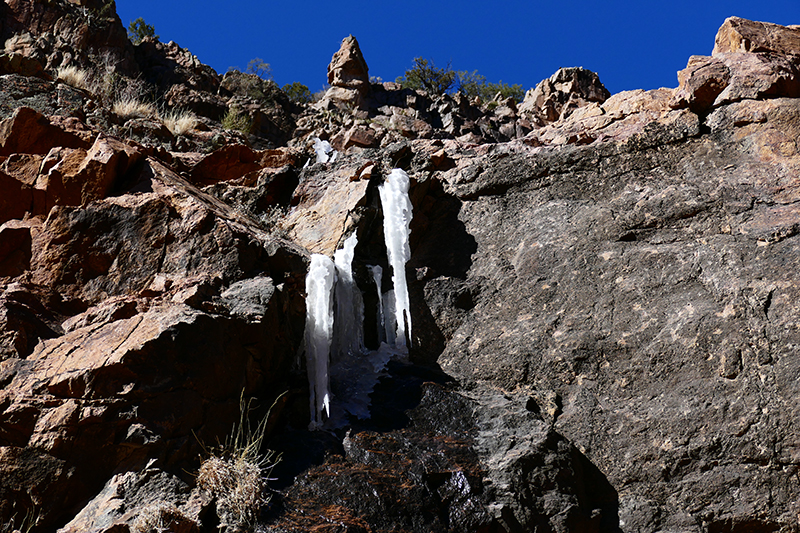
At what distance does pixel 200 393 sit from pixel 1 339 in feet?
5.14

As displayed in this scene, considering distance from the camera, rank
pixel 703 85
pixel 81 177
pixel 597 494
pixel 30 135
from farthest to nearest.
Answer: pixel 30 135 < pixel 703 85 < pixel 81 177 < pixel 597 494

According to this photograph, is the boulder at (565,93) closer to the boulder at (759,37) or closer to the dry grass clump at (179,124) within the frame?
the boulder at (759,37)

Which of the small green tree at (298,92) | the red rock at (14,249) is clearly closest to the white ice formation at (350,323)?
the red rock at (14,249)

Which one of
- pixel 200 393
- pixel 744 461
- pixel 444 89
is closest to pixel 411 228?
pixel 200 393

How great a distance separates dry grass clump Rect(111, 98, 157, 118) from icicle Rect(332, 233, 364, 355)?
6.19 meters

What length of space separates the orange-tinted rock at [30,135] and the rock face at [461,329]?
3 centimetres

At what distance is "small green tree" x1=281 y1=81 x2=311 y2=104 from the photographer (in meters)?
19.5

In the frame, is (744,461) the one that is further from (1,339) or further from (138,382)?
(1,339)

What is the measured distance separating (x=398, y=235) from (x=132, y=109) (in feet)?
23.0

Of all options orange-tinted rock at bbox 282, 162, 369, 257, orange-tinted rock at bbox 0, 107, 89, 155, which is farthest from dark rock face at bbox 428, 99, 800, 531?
orange-tinted rock at bbox 0, 107, 89, 155

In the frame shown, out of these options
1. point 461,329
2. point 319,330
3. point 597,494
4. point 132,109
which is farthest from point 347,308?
point 132,109

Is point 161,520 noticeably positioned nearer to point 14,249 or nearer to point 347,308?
point 347,308

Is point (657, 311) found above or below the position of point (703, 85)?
below

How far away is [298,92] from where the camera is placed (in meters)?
19.7
